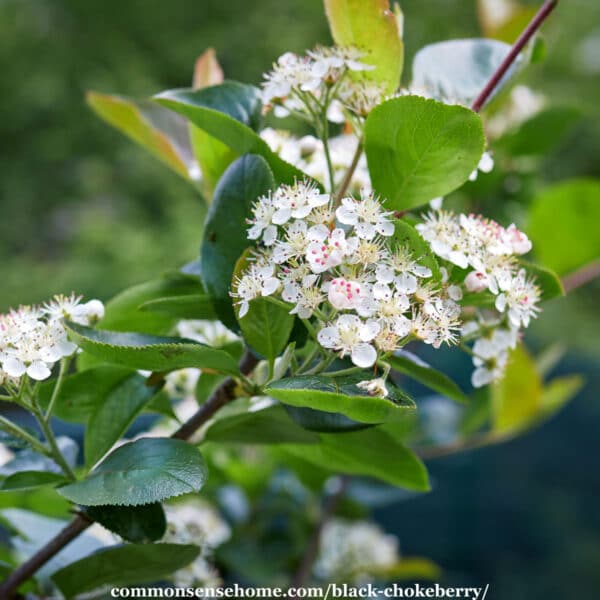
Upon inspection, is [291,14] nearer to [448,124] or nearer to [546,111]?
[546,111]

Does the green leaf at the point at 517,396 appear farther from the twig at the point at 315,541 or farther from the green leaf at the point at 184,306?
the green leaf at the point at 184,306

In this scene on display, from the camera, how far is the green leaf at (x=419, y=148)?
49 centimetres

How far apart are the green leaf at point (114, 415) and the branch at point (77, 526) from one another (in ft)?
0.14

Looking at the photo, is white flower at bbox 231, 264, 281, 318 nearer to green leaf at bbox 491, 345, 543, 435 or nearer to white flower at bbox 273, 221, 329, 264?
white flower at bbox 273, 221, 329, 264

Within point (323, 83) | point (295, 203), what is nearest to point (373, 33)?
point (323, 83)

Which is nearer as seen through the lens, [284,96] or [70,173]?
[284,96]

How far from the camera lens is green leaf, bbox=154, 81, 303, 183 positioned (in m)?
0.53

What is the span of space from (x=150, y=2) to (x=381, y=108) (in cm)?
723

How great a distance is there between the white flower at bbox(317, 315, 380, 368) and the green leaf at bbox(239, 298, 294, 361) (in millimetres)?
63

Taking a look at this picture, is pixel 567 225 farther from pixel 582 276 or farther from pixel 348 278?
pixel 348 278

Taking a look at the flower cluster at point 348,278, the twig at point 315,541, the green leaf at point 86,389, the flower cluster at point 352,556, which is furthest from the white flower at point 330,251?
the flower cluster at point 352,556

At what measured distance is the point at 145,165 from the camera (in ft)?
19.6

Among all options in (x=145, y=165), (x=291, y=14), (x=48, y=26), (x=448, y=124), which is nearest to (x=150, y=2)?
(x=48, y=26)

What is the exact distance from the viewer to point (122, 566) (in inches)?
22.5
